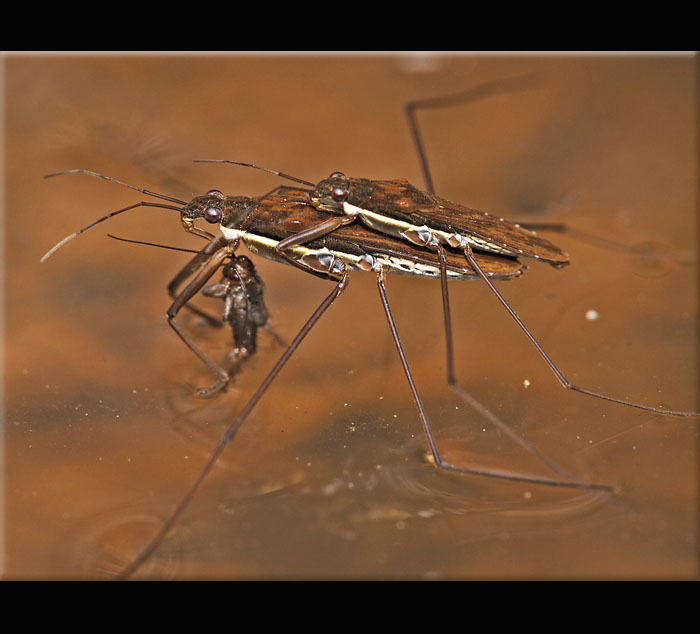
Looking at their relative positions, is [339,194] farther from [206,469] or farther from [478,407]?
[206,469]

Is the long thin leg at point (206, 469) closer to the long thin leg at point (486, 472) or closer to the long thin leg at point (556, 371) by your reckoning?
the long thin leg at point (486, 472)

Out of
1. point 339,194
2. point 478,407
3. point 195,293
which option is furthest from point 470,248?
point 195,293

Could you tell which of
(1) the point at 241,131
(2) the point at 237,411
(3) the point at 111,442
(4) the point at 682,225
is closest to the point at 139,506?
(3) the point at 111,442

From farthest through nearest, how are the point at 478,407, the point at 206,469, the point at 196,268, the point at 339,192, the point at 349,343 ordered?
the point at 349,343, the point at 196,268, the point at 339,192, the point at 478,407, the point at 206,469

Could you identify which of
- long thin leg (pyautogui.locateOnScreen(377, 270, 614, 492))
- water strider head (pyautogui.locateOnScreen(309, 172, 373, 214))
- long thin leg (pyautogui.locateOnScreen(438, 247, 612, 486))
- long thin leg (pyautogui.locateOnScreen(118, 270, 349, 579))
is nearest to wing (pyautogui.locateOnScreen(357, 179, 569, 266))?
water strider head (pyautogui.locateOnScreen(309, 172, 373, 214))

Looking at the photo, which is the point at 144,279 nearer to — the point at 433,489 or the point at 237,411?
the point at 237,411

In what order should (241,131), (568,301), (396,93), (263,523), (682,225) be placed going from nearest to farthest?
(263,523)
(568,301)
(682,225)
(241,131)
(396,93)
